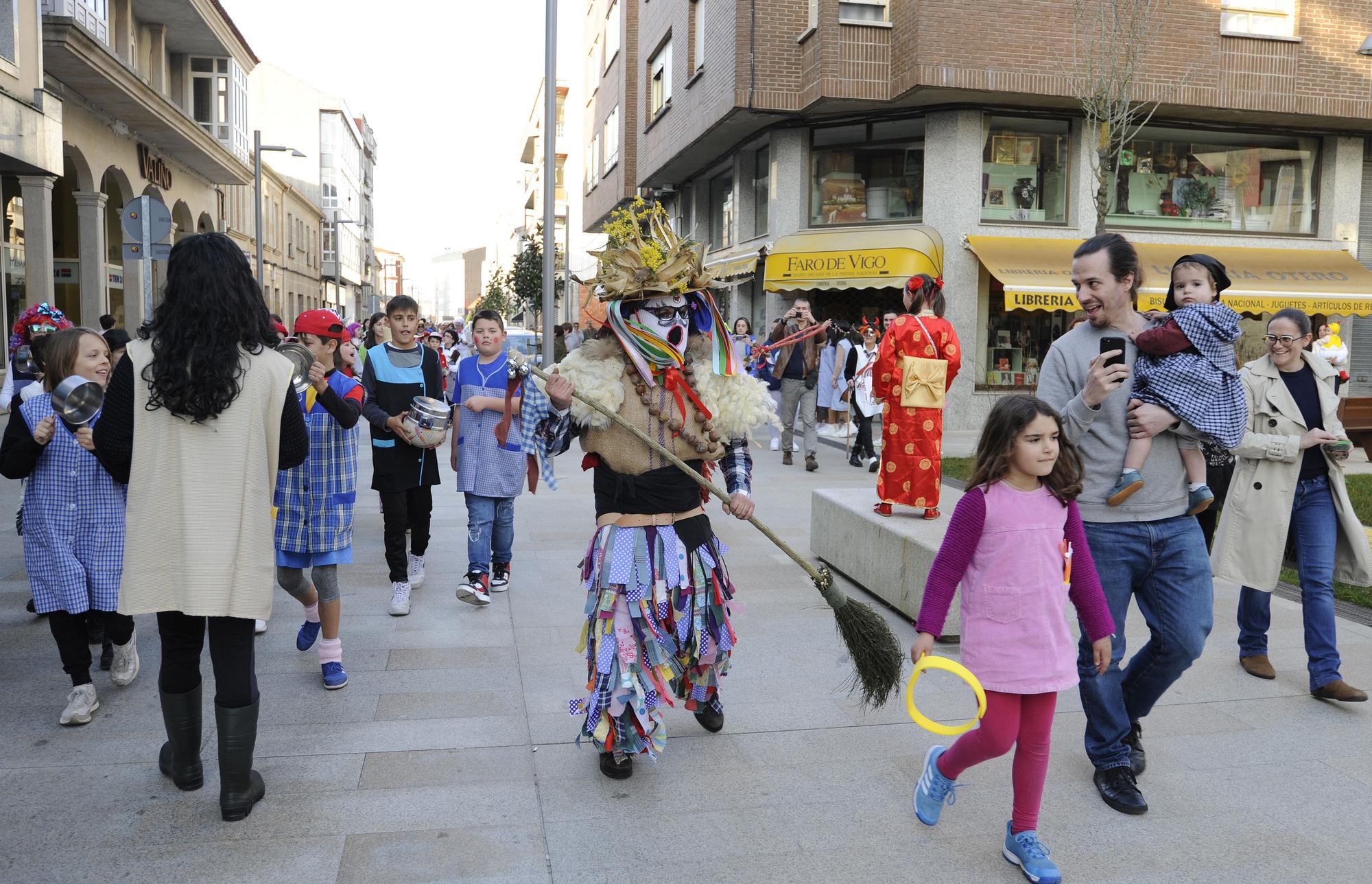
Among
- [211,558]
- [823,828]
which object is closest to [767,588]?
[823,828]

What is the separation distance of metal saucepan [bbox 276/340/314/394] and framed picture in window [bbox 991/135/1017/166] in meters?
15.7

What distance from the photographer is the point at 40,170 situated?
562 inches

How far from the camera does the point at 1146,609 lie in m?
3.78

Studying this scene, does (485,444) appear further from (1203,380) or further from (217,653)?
(1203,380)

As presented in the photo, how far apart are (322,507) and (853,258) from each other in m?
14.4

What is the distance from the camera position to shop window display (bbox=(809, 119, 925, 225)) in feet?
60.7

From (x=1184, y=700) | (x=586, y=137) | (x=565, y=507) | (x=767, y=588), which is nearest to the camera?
(x=1184, y=700)

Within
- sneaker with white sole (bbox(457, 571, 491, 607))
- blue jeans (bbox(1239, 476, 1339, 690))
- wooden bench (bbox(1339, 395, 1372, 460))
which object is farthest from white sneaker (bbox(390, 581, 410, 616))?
wooden bench (bbox(1339, 395, 1372, 460))

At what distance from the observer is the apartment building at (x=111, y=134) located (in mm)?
15797

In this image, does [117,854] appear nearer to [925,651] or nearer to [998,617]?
[925,651]

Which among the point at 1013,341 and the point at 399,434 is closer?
the point at 399,434

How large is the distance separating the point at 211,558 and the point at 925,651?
218 cm

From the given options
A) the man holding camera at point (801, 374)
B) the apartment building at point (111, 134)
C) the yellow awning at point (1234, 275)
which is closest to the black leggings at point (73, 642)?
the man holding camera at point (801, 374)

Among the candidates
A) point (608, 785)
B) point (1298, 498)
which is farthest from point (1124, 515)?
point (608, 785)
